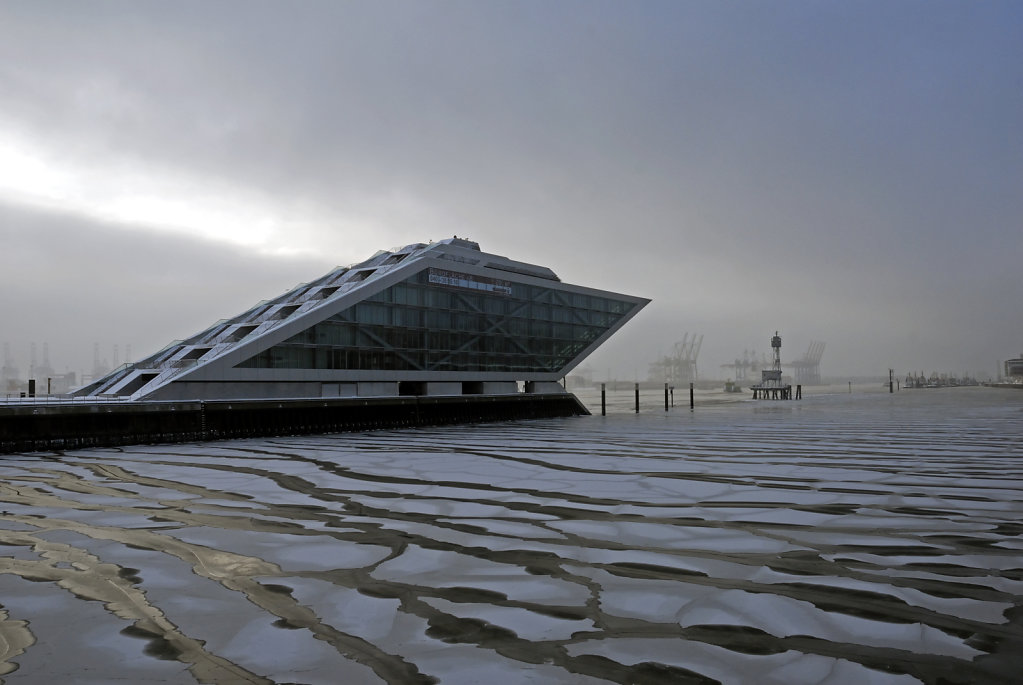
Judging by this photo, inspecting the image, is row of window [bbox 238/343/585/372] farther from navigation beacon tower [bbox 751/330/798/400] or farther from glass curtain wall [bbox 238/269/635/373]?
navigation beacon tower [bbox 751/330/798/400]

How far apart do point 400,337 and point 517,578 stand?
39.9 m

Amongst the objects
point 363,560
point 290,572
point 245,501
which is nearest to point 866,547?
point 363,560

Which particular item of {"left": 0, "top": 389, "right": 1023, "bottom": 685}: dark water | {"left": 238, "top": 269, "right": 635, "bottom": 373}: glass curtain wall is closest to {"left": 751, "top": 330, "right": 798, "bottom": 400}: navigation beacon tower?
{"left": 238, "top": 269, "right": 635, "bottom": 373}: glass curtain wall

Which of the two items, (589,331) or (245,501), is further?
(589,331)

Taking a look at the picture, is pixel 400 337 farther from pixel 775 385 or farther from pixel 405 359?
pixel 775 385

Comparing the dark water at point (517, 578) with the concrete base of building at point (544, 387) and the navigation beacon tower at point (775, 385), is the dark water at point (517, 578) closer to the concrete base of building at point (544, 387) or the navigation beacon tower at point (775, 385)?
the concrete base of building at point (544, 387)

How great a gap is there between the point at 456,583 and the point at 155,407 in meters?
26.4

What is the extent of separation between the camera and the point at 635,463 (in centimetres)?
1917

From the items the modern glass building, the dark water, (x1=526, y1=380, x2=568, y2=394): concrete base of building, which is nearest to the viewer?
the dark water

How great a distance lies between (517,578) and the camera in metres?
7.71

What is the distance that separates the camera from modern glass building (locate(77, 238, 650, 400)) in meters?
38.6

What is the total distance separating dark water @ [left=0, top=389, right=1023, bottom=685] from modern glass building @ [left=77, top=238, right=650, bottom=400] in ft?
72.9

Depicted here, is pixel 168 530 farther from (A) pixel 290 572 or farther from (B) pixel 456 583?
(B) pixel 456 583

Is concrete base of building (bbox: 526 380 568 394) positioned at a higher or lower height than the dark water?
higher
